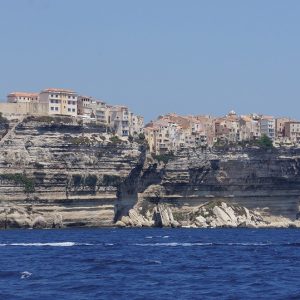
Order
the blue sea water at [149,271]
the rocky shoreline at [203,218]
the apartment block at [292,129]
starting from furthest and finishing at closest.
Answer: the apartment block at [292,129]
the rocky shoreline at [203,218]
the blue sea water at [149,271]

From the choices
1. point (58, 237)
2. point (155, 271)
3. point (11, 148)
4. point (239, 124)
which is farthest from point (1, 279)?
point (239, 124)

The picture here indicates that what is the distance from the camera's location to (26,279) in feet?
161

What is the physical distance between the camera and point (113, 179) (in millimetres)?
126188

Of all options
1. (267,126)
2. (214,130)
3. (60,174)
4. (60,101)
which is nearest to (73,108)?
(60,101)

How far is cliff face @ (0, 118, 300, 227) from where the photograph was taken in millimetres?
121250

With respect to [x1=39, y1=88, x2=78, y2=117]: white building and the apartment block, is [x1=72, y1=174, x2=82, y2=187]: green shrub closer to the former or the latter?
[x1=39, y1=88, x2=78, y2=117]: white building

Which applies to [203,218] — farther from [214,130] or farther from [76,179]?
[214,130]

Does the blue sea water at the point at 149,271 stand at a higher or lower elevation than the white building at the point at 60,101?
lower

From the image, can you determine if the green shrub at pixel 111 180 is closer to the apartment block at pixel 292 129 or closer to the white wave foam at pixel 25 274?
the apartment block at pixel 292 129

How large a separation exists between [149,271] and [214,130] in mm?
109819

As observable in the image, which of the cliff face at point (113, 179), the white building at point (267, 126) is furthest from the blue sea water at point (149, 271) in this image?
the white building at point (267, 126)

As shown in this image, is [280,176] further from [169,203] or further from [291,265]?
[291,265]

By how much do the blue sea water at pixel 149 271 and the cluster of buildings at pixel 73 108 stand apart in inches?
1955

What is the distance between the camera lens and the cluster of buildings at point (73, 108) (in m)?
131
